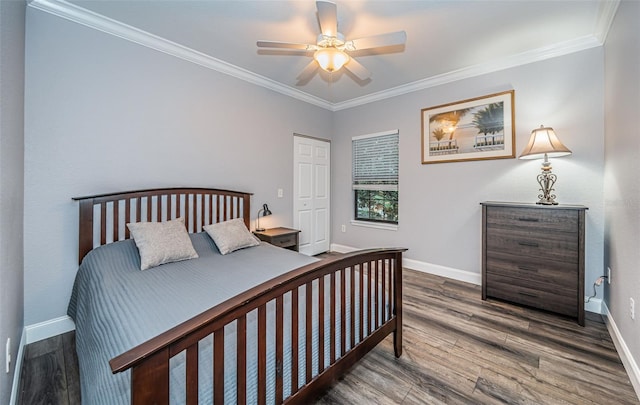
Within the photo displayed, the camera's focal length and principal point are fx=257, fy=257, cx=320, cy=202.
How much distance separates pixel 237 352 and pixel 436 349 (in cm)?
164

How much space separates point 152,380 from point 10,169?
1663mm

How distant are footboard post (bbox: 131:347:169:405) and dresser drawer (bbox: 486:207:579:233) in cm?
298

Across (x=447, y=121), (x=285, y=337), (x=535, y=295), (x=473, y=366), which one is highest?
(x=447, y=121)

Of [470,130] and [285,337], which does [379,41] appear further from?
[285,337]

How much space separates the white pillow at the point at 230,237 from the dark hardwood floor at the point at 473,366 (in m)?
1.26

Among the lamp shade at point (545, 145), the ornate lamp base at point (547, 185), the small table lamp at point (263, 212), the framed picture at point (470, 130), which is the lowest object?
the small table lamp at point (263, 212)

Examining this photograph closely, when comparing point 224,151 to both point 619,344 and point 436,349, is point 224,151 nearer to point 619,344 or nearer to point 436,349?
point 436,349

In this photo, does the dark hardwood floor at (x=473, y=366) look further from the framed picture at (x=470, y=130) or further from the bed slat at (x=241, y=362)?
the framed picture at (x=470, y=130)

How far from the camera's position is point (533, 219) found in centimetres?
247

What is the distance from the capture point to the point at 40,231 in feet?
6.78

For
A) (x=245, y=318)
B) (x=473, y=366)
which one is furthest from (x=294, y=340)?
(x=473, y=366)

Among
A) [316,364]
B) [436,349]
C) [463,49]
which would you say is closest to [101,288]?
[316,364]

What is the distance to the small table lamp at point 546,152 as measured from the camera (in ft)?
7.93

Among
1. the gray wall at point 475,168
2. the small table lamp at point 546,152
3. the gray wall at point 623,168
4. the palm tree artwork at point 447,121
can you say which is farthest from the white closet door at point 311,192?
the gray wall at point 623,168
